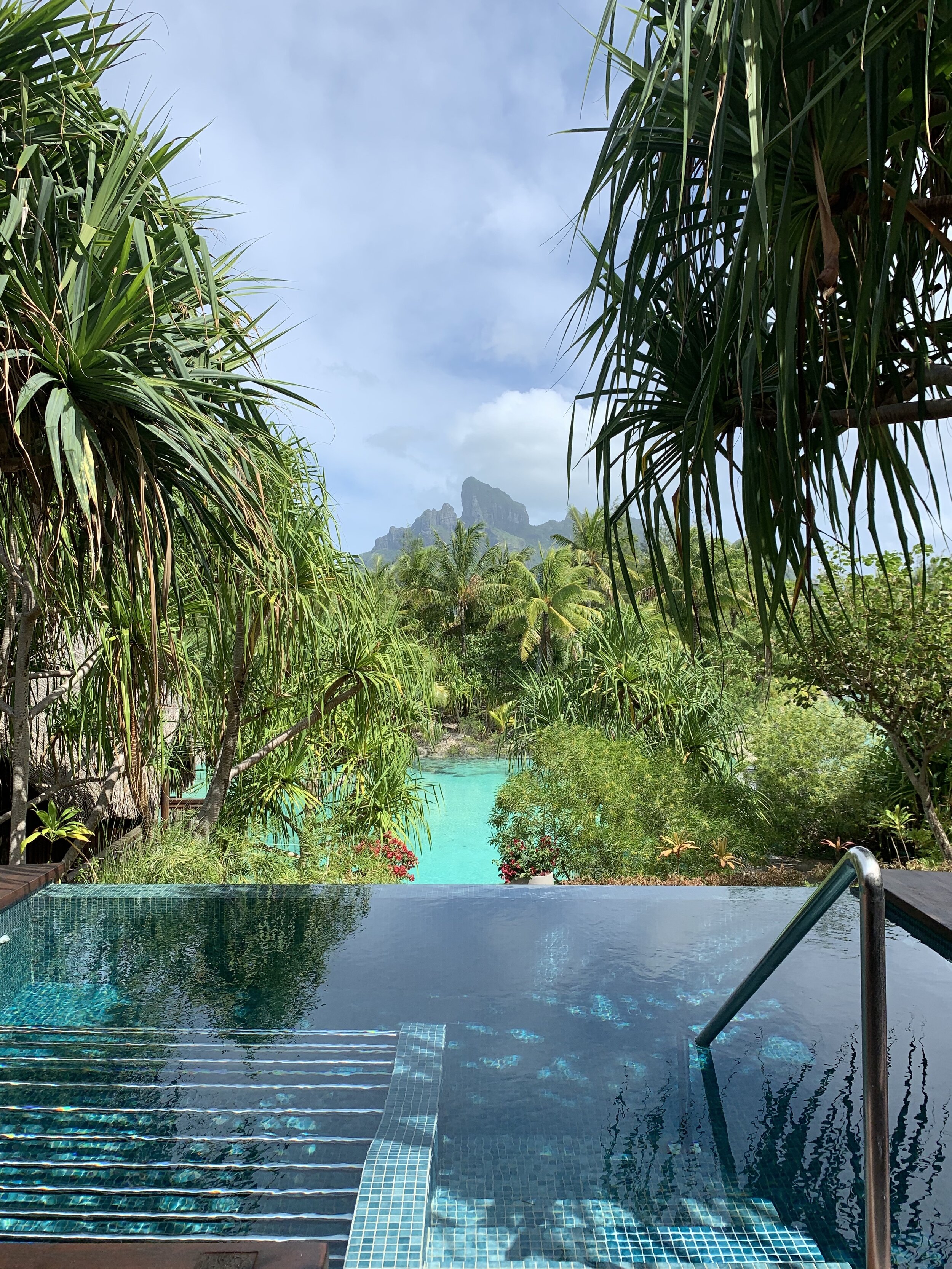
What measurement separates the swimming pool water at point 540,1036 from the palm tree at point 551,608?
1950cm

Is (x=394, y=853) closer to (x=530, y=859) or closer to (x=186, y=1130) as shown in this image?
(x=530, y=859)

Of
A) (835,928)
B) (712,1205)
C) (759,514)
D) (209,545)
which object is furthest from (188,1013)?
(835,928)

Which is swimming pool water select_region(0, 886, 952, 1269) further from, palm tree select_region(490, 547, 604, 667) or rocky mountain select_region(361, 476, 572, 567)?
rocky mountain select_region(361, 476, 572, 567)

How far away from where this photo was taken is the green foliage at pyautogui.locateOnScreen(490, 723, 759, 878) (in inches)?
291

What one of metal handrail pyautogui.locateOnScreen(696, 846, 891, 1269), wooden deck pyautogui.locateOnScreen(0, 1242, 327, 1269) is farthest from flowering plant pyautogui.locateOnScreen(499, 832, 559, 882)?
wooden deck pyautogui.locateOnScreen(0, 1242, 327, 1269)

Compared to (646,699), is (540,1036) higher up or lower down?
lower down

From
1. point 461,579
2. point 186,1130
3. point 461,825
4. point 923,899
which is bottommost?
point 461,825

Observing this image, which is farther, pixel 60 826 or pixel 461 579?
pixel 461 579

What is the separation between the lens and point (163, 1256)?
4.09ft

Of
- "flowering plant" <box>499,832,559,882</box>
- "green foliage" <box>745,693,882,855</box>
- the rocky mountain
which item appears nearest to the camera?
"flowering plant" <box>499,832,559,882</box>

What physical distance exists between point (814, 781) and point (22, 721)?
7.08m

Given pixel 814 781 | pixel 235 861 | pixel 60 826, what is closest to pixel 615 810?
pixel 814 781

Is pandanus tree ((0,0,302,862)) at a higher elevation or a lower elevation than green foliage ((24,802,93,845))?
higher

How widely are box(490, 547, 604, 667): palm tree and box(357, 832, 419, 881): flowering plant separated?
1661cm
